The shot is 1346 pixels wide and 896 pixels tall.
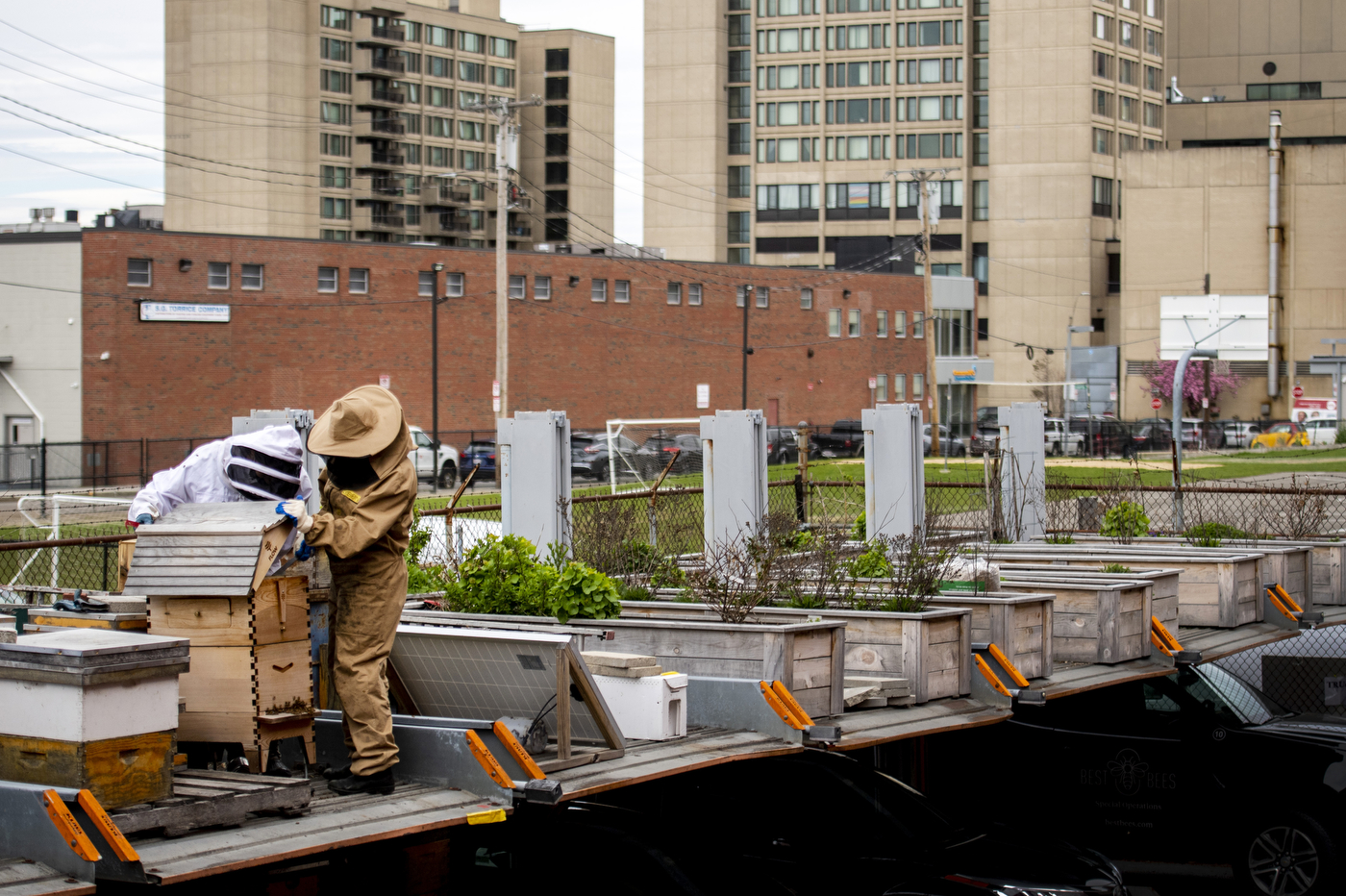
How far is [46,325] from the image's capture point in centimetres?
5350

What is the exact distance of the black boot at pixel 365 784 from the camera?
260 inches

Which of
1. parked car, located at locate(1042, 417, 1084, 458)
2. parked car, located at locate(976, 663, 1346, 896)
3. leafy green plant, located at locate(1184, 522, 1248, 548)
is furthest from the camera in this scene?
parked car, located at locate(1042, 417, 1084, 458)

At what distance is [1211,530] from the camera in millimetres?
14656

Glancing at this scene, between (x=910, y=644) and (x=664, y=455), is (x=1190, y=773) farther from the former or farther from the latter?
(x=664, y=455)

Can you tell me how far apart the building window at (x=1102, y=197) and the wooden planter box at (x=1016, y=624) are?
10477cm

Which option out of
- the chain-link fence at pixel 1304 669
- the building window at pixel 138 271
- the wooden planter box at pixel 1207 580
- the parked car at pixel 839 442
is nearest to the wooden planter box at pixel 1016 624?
the wooden planter box at pixel 1207 580

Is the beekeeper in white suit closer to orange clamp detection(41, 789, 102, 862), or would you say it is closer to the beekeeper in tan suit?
the beekeeper in tan suit

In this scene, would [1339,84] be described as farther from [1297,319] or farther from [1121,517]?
[1121,517]

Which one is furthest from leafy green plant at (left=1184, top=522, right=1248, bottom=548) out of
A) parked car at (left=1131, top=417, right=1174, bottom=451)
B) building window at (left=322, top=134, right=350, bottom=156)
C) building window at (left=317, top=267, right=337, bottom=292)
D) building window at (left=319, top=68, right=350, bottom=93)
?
building window at (left=322, top=134, right=350, bottom=156)

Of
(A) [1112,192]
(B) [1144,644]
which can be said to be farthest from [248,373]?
(A) [1112,192]

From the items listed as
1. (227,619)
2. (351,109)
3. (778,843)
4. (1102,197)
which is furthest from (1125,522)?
(1102,197)

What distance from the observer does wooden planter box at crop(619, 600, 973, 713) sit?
8953mm

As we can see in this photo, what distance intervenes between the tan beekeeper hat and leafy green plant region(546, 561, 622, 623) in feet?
7.89

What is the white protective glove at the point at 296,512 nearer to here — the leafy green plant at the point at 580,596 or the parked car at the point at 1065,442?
the leafy green plant at the point at 580,596
